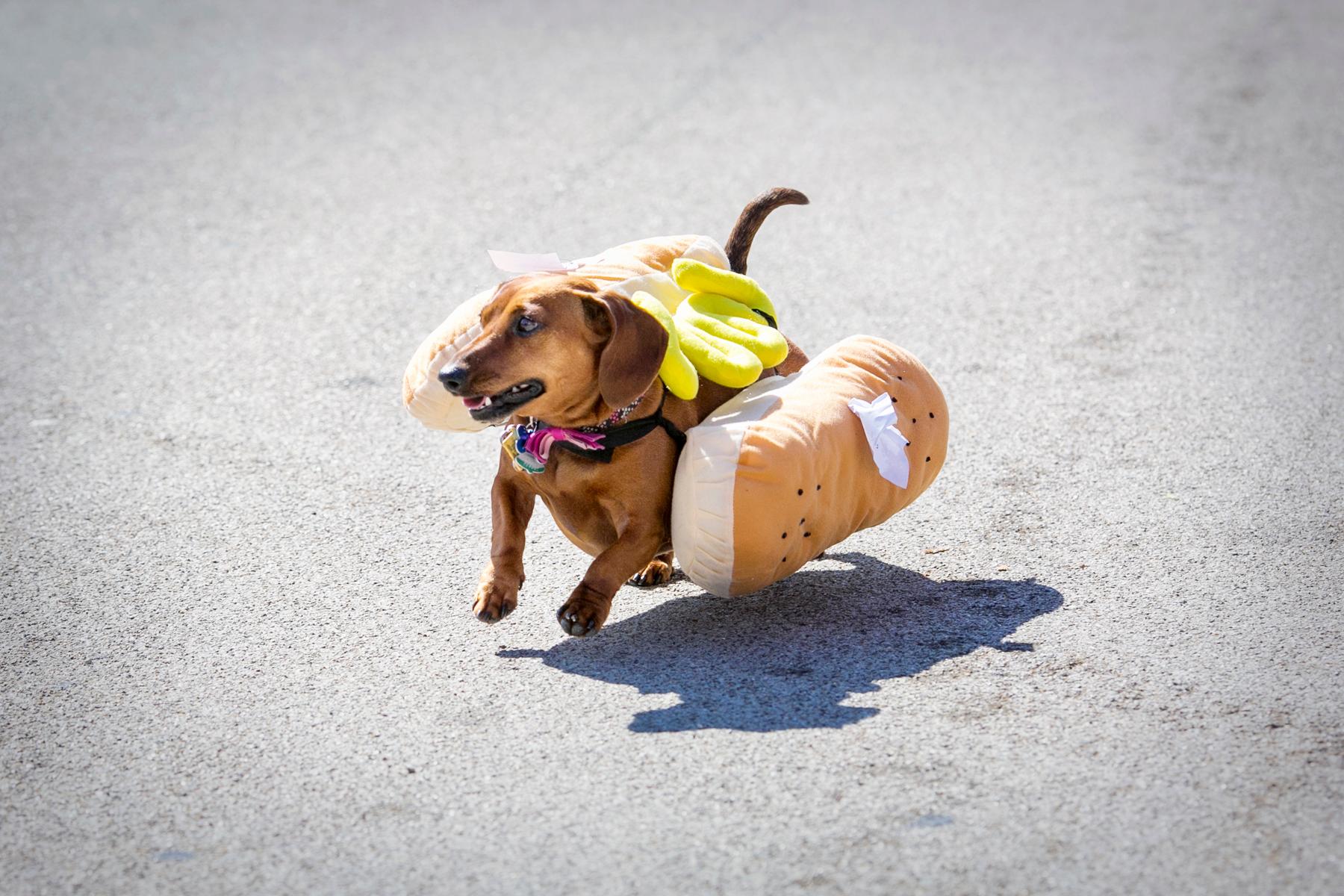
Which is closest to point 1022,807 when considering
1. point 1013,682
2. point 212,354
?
point 1013,682

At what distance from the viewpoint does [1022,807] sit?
2688 mm

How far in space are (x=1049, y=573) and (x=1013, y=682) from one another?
66cm

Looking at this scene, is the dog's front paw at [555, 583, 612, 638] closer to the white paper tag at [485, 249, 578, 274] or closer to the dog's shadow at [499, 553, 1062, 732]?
the dog's shadow at [499, 553, 1062, 732]

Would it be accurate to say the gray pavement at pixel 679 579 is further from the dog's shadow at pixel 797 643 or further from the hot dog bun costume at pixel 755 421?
the hot dog bun costume at pixel 755 421

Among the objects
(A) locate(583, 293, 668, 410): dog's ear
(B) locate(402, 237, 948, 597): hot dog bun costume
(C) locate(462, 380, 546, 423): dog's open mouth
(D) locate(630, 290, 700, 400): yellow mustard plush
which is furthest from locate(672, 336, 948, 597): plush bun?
(C) locate(462, 380, 546, 423): dog's open mouth

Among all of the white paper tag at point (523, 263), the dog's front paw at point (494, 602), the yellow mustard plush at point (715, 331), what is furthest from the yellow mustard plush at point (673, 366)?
the dog's front paw at point (494, 602)

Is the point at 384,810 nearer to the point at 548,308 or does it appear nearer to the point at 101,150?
the point at 548,308

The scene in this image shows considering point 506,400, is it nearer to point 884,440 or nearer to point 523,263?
point 523,263

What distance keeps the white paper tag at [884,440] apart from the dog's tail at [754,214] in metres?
0.69

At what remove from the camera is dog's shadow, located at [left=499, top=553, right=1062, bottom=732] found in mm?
3125

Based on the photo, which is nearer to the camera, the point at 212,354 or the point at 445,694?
the point at 445,694

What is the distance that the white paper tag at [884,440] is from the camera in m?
3.46

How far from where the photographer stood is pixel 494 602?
335cm

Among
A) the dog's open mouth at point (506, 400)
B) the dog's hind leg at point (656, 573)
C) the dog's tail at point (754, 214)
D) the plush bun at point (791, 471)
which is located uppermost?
the dog's tail at point (754, 214)
